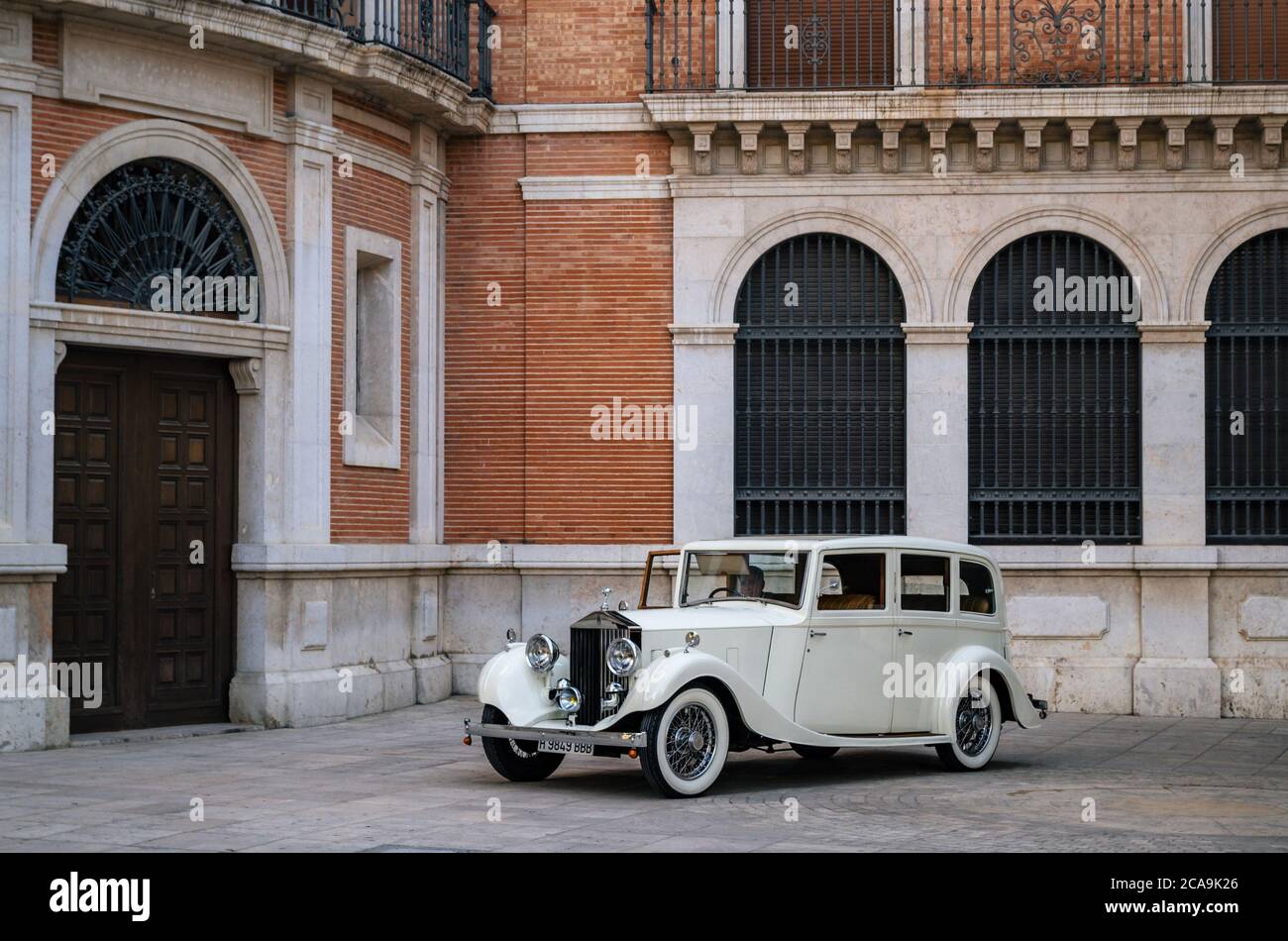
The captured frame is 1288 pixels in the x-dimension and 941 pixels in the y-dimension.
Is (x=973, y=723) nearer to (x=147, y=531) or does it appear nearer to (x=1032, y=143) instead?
(x=147, y=531)

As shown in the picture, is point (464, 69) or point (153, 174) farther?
point (464, 69)

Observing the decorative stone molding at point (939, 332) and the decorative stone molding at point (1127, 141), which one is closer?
the decorative stone molding at point (1127, 141)

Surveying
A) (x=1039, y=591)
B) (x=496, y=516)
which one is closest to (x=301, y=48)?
(x=496, y=516)

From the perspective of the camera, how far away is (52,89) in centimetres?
1364

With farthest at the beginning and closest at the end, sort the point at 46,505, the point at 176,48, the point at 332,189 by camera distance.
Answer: the point at 332,189 → the point at 176,48 → the point at 46,505

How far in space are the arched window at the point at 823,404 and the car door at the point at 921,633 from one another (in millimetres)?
5063

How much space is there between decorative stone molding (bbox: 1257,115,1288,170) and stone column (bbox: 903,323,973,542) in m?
3.50

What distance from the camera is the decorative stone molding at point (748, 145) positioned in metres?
17.7

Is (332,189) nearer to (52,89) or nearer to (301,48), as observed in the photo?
(301,48)

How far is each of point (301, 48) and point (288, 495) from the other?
13.1 feet

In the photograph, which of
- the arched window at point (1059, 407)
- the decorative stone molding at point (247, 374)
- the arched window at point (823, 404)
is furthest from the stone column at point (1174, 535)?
the decorative stone molding at point (247, 374)

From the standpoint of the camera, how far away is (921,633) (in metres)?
12.2

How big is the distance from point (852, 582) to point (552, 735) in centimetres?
251

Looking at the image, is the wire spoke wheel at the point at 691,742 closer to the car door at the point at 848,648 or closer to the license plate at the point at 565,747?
the license plate at the point at 565,747
